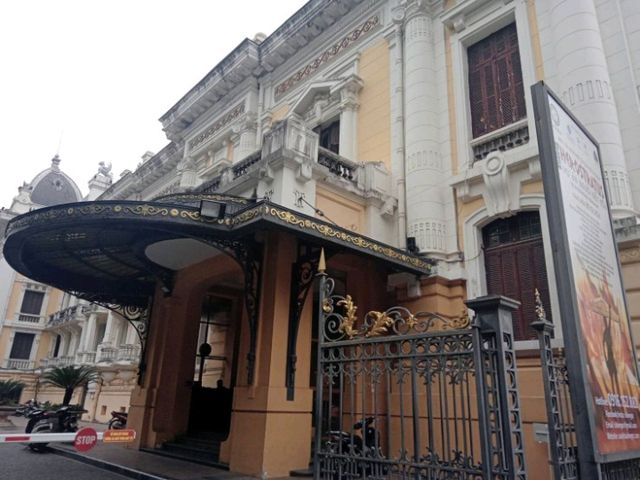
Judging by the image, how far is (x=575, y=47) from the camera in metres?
8.05

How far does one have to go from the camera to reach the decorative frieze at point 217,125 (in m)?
15.7

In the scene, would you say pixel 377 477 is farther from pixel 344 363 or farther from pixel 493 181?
pixel 493 181

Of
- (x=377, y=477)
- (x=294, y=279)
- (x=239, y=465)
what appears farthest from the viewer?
(x=294, y=279)

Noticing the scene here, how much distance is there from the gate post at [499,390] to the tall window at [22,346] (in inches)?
1460

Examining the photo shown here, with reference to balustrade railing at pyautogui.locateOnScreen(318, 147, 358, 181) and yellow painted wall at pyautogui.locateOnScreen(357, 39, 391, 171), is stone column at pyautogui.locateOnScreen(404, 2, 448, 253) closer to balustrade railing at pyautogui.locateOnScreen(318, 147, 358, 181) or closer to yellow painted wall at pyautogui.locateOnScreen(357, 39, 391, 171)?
yellow painted wall at pyautogui.locateOnScreen(357, 39, 391, 171)

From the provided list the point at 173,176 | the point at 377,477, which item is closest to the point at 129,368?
the point at 173,176

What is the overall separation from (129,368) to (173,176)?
782 cm

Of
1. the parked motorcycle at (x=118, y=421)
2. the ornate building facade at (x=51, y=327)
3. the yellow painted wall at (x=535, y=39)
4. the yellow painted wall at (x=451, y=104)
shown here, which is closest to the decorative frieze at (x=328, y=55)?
the yellow painted wall at (x=451, y=104)

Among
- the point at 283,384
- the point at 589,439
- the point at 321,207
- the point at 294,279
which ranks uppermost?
the point at 321,207

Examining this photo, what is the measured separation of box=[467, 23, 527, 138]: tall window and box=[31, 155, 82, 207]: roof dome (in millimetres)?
37067

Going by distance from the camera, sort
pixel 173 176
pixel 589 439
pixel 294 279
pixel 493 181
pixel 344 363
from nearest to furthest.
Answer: pixel 589 439, pixel 344 363, pixel 294 279, pixel 493 181, pixel 173 176

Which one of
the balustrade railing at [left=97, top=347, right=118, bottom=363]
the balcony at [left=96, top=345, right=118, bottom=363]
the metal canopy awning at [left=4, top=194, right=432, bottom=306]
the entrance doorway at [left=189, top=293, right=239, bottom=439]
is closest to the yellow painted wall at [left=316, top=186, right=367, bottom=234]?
the metal canopy awning at [left=4, top=194, right=432, bottom=306]

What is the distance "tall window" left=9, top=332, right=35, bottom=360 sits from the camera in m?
33.7

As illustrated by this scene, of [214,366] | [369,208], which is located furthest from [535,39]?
[214,366]
